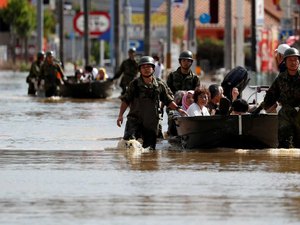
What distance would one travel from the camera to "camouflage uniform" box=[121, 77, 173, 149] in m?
22.6

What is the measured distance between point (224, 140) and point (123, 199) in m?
7.15

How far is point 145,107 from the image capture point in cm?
2272

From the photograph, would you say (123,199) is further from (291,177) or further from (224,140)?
(224,140)

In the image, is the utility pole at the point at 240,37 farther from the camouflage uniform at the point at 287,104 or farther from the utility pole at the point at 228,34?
the camouflage uniform at the point at 287,104

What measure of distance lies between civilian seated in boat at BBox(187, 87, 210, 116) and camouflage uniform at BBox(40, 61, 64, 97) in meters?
22.5

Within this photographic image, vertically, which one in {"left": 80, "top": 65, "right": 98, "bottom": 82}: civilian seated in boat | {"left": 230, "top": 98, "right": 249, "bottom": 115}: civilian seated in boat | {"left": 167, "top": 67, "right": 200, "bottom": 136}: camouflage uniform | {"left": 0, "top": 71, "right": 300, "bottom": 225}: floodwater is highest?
{"left": 167, "top": 67, "right": 200, "bottom": 136}: camouflage uniform

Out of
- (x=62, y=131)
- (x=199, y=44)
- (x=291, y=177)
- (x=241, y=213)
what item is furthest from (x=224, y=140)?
(x=199, y=44)

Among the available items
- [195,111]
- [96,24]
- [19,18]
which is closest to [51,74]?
[195,111]

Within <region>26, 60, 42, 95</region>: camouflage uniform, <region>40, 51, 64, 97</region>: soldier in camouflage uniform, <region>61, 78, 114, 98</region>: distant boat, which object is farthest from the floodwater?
<region>26, 60, 42, 95</region>: camouflage uniform

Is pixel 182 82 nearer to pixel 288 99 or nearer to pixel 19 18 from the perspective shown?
pixel 288 99

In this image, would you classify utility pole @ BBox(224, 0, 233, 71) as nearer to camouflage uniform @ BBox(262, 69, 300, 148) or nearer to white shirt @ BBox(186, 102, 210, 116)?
white shirt @ BBox(186, 102, 210, 116)

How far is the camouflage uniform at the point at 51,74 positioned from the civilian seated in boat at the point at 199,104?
22471 mm

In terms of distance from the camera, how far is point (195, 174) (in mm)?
18344

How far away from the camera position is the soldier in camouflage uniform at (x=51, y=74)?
149 ft
